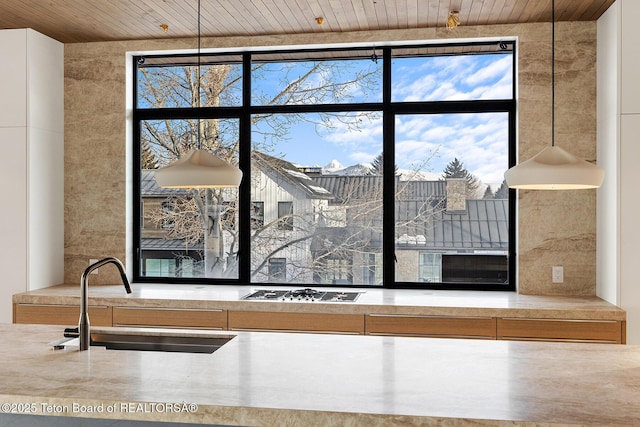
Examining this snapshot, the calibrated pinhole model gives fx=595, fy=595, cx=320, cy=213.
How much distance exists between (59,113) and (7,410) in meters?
3.18

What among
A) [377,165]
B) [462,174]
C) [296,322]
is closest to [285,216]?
[377,165]

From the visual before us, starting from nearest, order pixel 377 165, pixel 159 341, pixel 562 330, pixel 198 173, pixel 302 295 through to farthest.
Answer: pixel 198 173 → pixel 159 341 → pixel 562 330 → pixel 302 295 → pixel 377 165

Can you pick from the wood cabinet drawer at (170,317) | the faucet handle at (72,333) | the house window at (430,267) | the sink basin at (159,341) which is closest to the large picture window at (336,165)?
the house window at (430,267)

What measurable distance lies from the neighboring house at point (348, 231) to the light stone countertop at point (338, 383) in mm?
1904

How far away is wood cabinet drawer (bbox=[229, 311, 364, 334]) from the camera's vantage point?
3.60 meters

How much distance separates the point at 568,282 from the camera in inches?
157

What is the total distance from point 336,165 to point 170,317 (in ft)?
5.31

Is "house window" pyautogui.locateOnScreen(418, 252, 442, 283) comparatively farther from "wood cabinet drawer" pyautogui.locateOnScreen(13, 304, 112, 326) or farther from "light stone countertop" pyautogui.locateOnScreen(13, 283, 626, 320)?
"wood cabinet drawer" pyautogui.locateOnScreen(13, 304, 112, 326)

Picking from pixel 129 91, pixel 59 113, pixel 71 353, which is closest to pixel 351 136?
pixel 129 91

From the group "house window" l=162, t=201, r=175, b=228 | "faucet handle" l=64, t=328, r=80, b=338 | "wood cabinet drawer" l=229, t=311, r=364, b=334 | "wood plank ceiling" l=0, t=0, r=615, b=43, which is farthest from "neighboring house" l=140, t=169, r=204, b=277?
"faucet handle" l=64, t=328, r=80, b=338

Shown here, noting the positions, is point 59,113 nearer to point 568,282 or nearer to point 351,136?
point 351,136

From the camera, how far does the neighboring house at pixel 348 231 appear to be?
14.0 feet

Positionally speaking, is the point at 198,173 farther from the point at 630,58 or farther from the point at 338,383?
the point at 630,58

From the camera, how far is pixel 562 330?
11.2 feet
